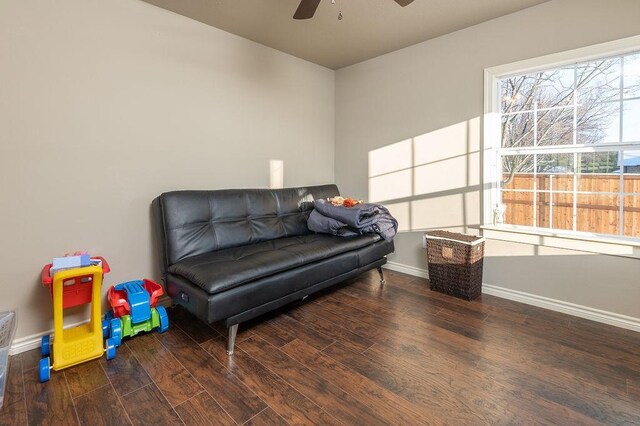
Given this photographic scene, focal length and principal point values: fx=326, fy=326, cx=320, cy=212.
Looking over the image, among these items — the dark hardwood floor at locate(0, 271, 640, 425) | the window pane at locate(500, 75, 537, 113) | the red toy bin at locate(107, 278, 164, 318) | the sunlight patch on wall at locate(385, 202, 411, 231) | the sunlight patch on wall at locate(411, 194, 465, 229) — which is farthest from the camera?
the sunlight patch on wall at locate(385, 202, 411, 231)

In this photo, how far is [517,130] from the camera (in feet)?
9.47

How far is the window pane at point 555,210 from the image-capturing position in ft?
8.70

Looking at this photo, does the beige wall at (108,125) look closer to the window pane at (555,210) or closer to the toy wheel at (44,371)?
the toy wheel at (44,371)

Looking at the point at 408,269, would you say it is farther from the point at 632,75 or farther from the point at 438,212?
the point at 632,75

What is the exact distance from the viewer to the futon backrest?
2.45 metres

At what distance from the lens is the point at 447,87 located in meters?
3.16

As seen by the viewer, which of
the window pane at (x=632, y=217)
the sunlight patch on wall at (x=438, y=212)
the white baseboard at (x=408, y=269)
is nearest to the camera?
the window pane at (x=632, y=217)

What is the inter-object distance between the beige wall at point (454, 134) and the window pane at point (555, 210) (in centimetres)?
25

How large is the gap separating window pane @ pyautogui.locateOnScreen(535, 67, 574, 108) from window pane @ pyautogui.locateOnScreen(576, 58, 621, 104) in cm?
6

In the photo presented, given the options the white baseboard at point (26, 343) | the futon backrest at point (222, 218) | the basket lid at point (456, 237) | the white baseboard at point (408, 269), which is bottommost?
the white baseboard at point (26, 343)

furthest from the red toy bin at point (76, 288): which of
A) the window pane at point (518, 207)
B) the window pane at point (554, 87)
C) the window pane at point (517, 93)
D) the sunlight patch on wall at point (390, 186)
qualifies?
the window pane at point (554, 87)

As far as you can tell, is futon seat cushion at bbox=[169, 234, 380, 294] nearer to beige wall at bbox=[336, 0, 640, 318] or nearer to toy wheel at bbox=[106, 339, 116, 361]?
toy wheel at bbox=[106, 339, 116, 361]

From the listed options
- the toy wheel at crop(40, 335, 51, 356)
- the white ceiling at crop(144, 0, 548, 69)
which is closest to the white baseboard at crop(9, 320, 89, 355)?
the toy wheel at crop(40, 335, 51, 356)

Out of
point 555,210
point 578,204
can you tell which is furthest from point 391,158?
point 578,204
